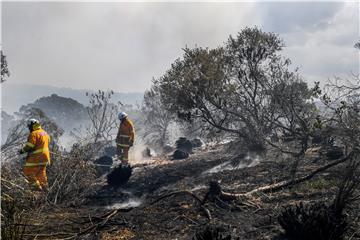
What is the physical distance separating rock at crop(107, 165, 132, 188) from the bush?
578 centimetres

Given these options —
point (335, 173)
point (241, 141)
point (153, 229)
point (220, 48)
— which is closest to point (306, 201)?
point (335, 173)

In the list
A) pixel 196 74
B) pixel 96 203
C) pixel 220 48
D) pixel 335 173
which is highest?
pixel 220 48

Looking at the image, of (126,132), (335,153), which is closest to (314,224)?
(335,153)

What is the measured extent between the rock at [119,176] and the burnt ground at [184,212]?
0.21 m

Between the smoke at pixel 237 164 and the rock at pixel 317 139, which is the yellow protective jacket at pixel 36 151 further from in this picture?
the rock at pixel 317 139

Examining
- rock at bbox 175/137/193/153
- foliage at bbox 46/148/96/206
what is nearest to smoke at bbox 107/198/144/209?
foliage at bbox 46/148/96/206

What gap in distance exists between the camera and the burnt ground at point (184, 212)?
5.15m

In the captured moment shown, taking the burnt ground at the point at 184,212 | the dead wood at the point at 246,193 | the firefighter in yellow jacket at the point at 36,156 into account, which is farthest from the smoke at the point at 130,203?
the dead wood at the point at 246,193

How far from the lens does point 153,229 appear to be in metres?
5.34

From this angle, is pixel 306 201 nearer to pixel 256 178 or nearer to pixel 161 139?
pixel 256 178

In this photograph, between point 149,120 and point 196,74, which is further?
point 149,120

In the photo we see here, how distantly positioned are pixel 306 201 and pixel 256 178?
8.30 feet

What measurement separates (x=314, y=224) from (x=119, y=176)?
6.29 meters

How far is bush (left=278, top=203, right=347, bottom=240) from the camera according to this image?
14.4 feet
